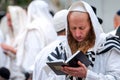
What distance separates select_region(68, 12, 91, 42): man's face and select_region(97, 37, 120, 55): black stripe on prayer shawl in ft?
0.60

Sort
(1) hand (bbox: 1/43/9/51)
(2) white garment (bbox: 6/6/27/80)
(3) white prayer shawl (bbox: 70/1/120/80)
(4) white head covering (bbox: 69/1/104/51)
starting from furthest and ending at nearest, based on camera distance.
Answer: (2) white garment (bbox: 6/6/27/80) < (1) hand (bbox: 1/43/9/51) < (4) white head covering (bbox: 69/1/104/51) < (3) white prayer shawl (bbox: 70/1/120/80)

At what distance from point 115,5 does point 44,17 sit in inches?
118

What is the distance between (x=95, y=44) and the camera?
5.16 meters

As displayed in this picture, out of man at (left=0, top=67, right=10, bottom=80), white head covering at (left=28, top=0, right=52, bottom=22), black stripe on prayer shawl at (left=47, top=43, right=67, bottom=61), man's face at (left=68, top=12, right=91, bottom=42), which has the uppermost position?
white head covering at (left=28, top=0, right=52, bottom=22)

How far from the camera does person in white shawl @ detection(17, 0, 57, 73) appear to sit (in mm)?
8625

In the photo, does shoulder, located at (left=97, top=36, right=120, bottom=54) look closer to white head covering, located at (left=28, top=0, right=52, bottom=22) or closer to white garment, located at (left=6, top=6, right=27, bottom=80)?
white head covering, located at (left=28, top=0, right=52, bottom=22)

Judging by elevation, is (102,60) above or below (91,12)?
below

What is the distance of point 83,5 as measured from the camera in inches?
205

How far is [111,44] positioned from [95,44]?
0.47 ft

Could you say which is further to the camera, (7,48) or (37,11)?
(7,48)

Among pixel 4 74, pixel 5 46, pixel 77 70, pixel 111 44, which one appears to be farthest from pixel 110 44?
pixel 5 46

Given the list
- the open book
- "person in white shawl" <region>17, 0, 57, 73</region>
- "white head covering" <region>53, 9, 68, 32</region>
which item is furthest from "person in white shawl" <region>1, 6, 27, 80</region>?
the open book

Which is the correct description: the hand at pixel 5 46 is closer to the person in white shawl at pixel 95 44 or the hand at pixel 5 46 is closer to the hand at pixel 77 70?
the person in white shawl at pixel 95 44

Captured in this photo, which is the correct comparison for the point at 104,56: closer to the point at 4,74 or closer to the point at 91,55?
the point at 91,55
